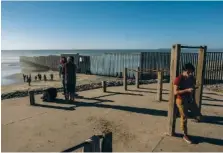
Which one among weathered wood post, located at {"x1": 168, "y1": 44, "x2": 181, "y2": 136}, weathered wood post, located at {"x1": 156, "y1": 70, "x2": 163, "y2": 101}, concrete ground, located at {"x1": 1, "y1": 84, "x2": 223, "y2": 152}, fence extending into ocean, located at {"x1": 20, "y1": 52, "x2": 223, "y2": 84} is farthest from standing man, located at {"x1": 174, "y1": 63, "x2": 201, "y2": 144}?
fence extending into ocean, located at {"x1": 20, "y1": 52, "x2": 223, "y2": 84}

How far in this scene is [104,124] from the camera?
22.5ft

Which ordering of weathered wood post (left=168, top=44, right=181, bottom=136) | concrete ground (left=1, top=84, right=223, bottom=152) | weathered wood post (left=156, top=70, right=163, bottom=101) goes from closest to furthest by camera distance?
concrete ground (left=1, top=84, right=223, bottom=152) < weathered wood post (left=168, top=44, right=181, bottom=136) < weathered wood post (left=156, top=70, right=163, bottom=101)

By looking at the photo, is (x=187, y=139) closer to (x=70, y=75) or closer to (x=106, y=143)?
(x=106, y=143)

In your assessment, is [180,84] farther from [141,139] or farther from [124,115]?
[124,115]

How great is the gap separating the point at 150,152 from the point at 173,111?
1.29 m

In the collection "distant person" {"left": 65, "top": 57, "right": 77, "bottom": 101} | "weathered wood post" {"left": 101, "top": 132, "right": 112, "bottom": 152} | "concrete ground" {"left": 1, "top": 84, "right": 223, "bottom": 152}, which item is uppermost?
"distant person" {"left": 65, "top": 57, "right": 77, "bottom": 101}

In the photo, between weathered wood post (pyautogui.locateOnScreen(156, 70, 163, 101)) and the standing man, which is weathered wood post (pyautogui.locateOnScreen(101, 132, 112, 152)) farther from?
weathered wood post (pyautogui.locateOnScreen(156, 70, 163, 101))

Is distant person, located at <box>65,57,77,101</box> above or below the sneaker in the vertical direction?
above

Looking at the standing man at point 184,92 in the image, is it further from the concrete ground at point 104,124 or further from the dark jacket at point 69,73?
the dark jacket at point 69,73

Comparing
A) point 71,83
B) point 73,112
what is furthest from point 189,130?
point 71,83

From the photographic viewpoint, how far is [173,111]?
5.86 metres

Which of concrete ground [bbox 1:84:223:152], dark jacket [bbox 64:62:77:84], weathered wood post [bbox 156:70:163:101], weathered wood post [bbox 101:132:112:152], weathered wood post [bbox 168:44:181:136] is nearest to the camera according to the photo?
weathered wood post [bbox 101:132:112:152]

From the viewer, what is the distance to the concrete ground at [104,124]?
5465 mm

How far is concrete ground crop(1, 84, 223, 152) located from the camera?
546cm
